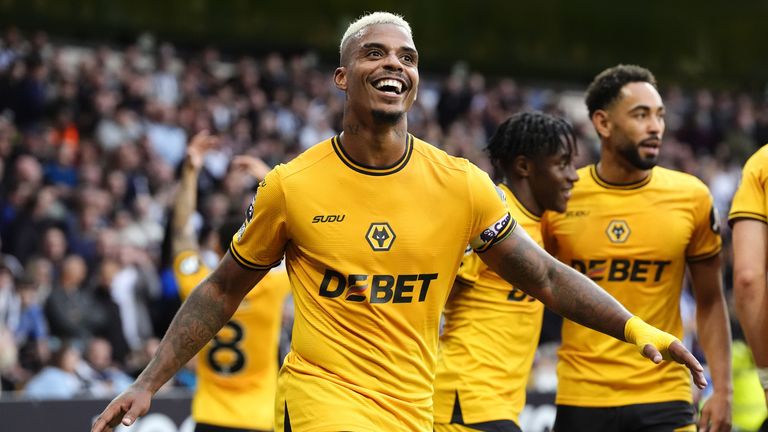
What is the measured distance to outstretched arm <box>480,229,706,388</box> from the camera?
505 centimetres

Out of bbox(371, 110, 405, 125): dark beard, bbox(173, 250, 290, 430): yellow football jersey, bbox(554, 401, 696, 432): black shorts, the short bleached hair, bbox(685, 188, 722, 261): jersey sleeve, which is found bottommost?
bbox(173, 250, 290, 430): yellow football jersey

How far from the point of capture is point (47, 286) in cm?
1289

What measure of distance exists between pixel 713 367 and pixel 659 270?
0.62 m

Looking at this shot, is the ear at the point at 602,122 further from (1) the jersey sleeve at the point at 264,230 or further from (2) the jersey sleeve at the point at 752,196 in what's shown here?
(1) the jersey sleeve at the point at 264,230

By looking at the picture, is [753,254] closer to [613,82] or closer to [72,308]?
[613,82]

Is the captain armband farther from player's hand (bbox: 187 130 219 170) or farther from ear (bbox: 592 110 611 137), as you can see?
player's hand (bbox: 187 130 219 170)

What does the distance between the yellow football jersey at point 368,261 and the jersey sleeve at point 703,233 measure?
2.16m

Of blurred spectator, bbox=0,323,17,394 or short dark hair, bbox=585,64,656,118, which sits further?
blurred spectator, bbox=0,323,17,394

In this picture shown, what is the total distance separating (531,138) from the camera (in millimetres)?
6883

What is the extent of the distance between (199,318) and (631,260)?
2.71 meters

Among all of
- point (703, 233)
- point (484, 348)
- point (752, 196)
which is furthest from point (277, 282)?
point (752, 196)

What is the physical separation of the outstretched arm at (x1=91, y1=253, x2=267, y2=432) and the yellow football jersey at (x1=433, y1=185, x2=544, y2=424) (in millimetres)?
1538

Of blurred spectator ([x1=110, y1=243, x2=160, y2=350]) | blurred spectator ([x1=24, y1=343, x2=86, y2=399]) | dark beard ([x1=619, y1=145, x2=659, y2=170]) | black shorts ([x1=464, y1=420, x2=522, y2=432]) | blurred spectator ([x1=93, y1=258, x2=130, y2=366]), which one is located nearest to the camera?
black shorts ([x1=464, y1=420, x2=522, y2=432])

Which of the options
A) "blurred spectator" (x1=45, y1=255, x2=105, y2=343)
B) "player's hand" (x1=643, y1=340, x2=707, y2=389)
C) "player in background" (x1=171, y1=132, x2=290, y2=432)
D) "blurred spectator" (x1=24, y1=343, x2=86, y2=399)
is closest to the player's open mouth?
"player's hand" (x1=643, y1=340, x2=707, y2=389)
